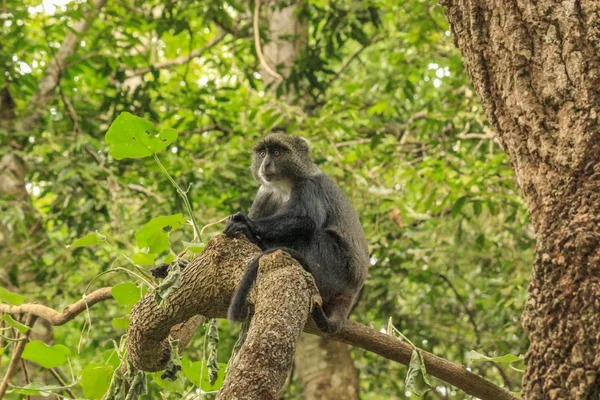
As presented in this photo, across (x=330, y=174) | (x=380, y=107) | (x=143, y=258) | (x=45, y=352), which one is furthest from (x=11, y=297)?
(x=380, y=107)

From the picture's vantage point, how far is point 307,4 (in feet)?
27.7

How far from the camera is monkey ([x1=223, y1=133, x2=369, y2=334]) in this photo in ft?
14.6

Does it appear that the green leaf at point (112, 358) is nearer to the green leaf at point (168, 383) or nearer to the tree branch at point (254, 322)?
the green leaf at point (168, 383)

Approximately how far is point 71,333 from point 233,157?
4.77 metres

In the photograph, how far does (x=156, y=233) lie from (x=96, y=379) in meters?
0.70

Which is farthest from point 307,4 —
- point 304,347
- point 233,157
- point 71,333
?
point 71,333

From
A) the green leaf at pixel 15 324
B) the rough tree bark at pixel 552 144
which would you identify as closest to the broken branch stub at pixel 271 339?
the rough tree bark at pixel 552 144

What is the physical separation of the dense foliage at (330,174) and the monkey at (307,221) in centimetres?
153

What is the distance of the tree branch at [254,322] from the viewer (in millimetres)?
2012

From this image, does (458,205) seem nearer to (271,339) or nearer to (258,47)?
(258,47)

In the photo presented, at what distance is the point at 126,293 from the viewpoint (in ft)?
11.0

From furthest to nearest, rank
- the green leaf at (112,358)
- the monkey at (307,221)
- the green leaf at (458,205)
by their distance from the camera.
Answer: the green leaf at (458,205)
the monkey at (307,221)
the green leaf at (112,358)

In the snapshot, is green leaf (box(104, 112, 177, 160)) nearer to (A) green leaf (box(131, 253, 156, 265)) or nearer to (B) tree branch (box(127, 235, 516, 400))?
(A) green leaf (box(131, 253, 156, 265))

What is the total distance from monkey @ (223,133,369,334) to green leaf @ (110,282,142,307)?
2.48ft
